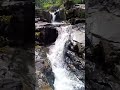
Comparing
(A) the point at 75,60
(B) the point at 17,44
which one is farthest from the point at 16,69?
(A) the point at 75,60

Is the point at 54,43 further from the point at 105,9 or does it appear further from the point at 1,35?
the point at 105,9

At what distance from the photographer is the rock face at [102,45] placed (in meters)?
1.71

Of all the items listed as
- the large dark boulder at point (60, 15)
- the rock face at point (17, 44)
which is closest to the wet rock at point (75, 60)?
the rock face at point (17, 44)

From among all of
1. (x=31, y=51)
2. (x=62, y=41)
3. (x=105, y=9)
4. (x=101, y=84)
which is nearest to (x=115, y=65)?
(x=101, y=84)

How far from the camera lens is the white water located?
7.88m

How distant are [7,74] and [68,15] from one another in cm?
1159

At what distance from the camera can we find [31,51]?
472 cm

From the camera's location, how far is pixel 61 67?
930cm

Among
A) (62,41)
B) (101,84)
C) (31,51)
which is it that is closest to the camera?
(101,84)

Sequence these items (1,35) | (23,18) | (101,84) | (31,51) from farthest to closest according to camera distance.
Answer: (31,51) < (23,18) < (1,35) < (101,84)

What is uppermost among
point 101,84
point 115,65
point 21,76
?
point 115,65

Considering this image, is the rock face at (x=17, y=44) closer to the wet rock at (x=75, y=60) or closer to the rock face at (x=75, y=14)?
the wet rock at (x=75, y=60)

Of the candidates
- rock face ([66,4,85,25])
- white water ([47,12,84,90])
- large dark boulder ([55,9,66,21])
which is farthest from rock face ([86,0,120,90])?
large dark boulder ([55,9,66,21])

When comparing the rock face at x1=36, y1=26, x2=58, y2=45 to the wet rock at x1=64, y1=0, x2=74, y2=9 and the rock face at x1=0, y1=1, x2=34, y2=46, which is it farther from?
the rock face at x1=0, y1=1, x2=34, y2=46
